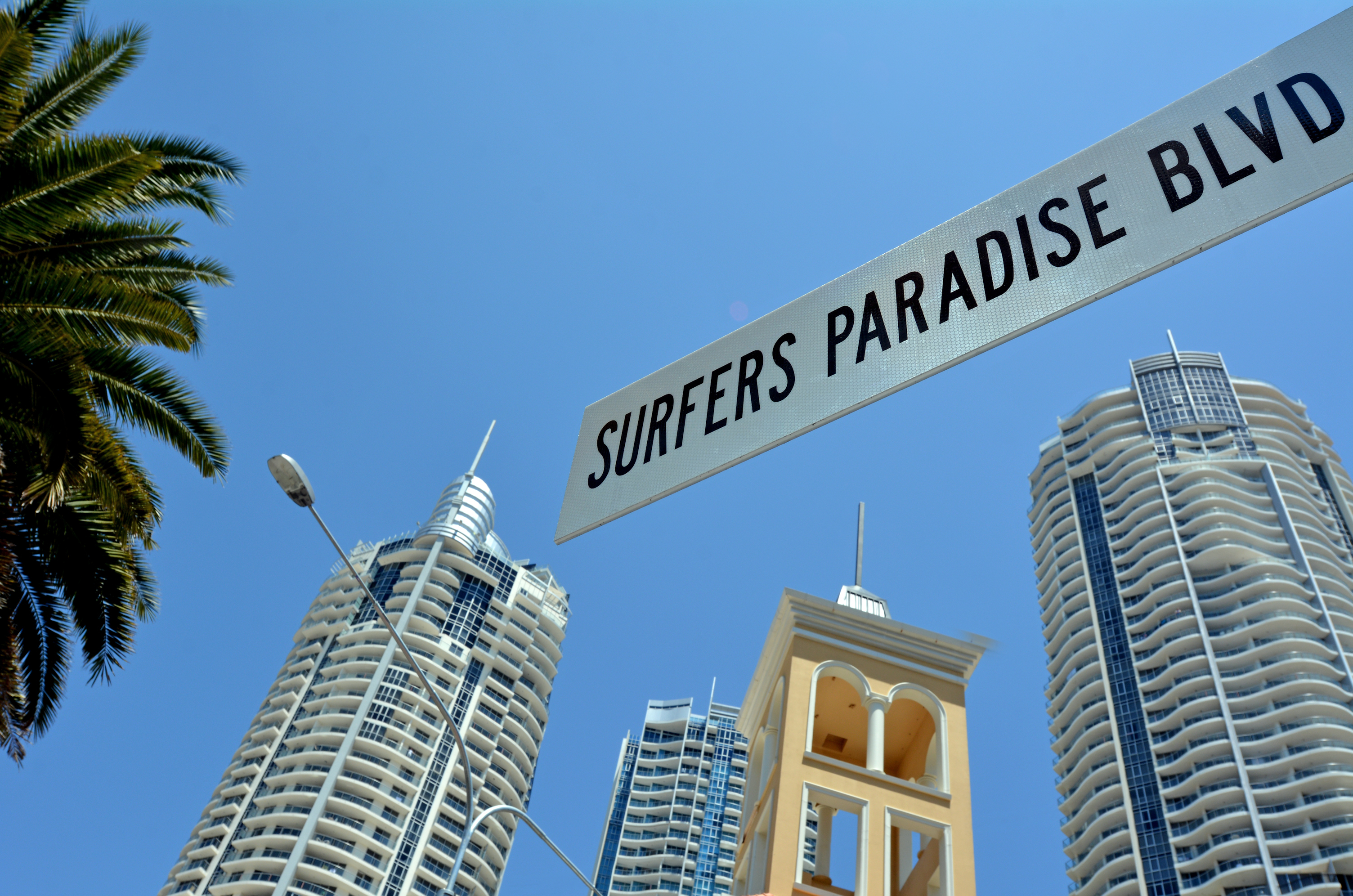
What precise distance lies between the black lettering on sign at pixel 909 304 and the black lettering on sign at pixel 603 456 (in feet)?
3.61

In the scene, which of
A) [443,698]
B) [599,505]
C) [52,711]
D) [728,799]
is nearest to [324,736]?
[443,698]

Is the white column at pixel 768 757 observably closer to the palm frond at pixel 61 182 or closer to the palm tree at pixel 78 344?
the palm tree at pixel 78 344

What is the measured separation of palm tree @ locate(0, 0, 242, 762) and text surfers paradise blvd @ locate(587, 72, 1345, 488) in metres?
7.34

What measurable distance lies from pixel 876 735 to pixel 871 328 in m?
17.5

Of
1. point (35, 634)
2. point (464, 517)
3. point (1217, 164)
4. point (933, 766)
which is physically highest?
point (464, 517)

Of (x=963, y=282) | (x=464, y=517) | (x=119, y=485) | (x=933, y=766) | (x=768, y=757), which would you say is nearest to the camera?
(x=963, y=282)

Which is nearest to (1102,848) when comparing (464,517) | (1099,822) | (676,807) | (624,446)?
(1099,822)

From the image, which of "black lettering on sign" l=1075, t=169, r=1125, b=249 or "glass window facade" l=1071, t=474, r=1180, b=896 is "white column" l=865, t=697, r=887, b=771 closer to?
"black lettering on sign" l=1075, t=169, r=1125, b=249

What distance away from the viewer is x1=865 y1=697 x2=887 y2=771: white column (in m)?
18.8

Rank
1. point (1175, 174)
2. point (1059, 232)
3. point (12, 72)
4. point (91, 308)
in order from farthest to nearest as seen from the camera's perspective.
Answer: point (91, 308) → point (12, 72) → point (1059, 232) → point (1175, 174)

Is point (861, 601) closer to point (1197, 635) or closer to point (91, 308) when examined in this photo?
point (91, 308)

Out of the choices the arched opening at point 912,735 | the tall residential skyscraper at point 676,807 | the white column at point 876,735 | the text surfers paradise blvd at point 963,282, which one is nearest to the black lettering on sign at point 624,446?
the text surfers paradise blvd at point 963,282

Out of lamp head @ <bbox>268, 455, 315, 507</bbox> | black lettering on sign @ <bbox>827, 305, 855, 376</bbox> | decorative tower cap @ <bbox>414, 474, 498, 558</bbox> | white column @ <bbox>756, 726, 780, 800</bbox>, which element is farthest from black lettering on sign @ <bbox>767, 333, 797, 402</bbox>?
decorative tower cap @ <bbox>414, 474, 498, 558</bbox>

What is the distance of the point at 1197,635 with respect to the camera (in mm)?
79375
